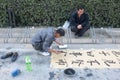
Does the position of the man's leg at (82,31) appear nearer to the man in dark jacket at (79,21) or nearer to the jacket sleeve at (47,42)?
the man in dark jacket at (79,21)

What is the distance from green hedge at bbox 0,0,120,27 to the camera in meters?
8.20

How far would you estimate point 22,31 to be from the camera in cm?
817

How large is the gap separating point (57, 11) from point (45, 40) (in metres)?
1.91

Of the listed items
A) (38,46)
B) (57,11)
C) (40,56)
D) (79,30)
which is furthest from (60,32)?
(57,11)

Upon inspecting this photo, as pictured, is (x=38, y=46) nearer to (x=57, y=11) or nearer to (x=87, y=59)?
(x=87, y=59)

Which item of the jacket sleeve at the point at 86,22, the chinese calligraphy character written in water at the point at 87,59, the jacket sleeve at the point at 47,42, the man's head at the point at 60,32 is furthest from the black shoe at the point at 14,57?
the jacket sleeve at the point at 86,22

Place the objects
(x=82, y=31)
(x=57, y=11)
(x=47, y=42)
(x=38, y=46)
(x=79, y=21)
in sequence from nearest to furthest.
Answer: (x=47, y=42), (x=38, y=46), (x=82, y=31), (x=79, y=21), (x=57, y=11)

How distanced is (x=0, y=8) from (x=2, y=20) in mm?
368

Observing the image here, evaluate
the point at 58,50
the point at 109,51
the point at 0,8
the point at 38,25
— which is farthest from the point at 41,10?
the point at 109,51

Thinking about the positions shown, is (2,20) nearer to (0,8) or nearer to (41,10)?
(0,8)

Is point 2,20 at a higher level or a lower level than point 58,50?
higher

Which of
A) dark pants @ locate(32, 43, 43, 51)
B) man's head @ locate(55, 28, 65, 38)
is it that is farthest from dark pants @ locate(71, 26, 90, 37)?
man's head @ locate(55, 28, 65, 38)

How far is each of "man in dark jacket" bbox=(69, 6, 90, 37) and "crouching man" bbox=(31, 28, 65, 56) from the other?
1157 mm

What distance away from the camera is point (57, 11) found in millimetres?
8297
